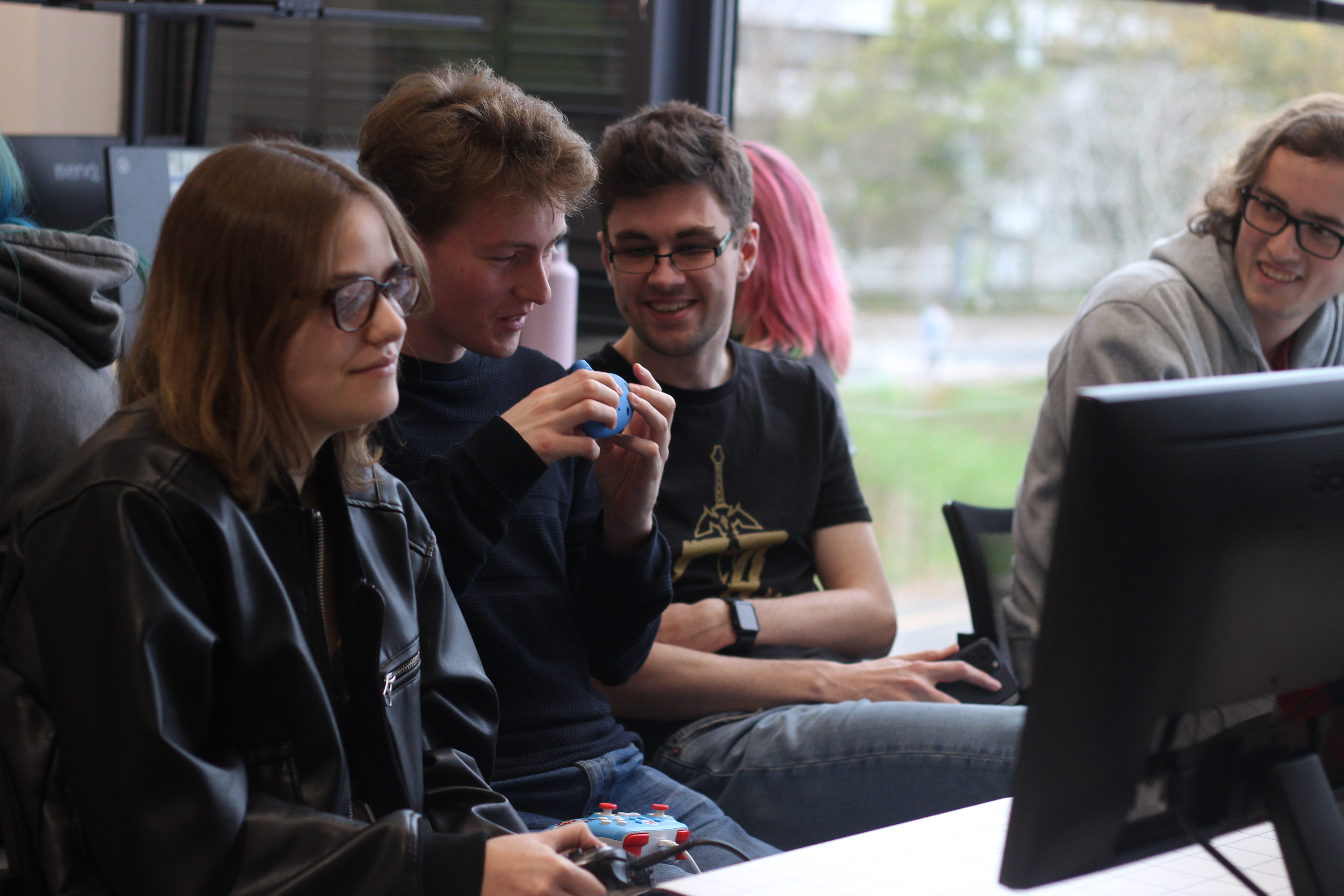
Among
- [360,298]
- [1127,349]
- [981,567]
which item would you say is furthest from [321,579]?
[1127,349]

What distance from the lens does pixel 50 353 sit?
1.38 metres

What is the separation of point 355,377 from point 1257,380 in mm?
710

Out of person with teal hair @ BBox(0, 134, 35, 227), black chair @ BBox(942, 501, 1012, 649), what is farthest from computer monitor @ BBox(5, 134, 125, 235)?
black chair @ BBox(942, 501, 1012, 649)

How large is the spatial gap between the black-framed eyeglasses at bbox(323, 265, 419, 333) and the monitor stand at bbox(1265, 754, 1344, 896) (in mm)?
795

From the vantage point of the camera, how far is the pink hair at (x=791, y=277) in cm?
232

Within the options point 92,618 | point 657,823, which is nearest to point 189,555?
point 92,618

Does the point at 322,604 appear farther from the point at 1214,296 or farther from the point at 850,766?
the point at 1214,296

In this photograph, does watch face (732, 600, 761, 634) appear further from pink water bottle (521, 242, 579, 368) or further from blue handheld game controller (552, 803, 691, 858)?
pink water bottle (521, 242, 579, 368)

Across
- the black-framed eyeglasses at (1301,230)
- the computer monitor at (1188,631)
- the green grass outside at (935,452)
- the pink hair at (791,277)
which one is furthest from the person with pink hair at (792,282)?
the green grass outside at (935,452)

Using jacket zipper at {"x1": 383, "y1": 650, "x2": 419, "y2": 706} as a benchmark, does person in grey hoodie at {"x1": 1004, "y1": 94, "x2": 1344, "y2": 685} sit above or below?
above

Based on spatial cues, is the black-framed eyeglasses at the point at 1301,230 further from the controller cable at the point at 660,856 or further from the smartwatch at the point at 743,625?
the controller cable at the point at 660,856

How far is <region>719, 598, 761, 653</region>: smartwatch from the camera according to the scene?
174 centimetres

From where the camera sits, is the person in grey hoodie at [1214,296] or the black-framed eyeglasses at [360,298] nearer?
the black-framed eyeglasses at [360,298]

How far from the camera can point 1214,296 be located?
204cm
